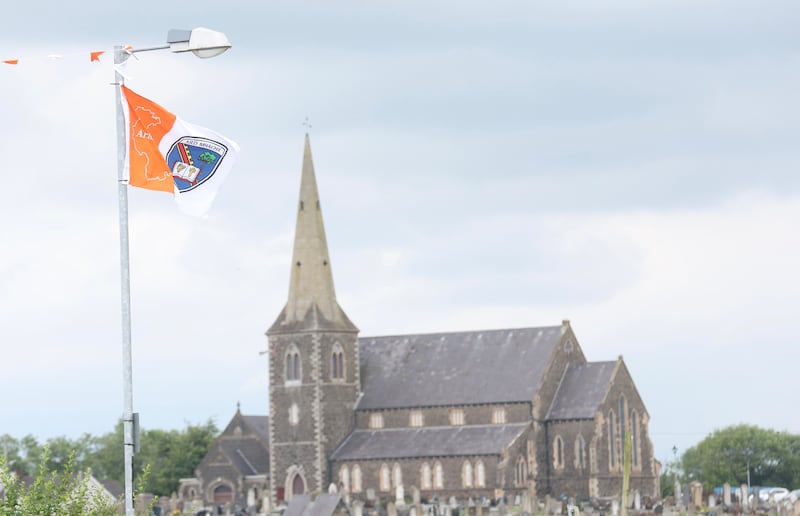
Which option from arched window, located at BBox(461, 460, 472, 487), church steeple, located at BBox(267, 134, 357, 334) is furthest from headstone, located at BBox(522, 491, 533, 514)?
church steeple, located at BBox(267, 134, 357, 334)

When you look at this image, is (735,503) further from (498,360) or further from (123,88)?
(123,88)

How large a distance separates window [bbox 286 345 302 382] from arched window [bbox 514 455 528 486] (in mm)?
14396

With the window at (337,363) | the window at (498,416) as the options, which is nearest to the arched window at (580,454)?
the window at (498,416)

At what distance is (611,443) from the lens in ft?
347

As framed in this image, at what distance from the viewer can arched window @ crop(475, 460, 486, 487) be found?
103 m

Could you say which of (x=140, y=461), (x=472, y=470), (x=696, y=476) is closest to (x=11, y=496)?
(x=472, y=470)

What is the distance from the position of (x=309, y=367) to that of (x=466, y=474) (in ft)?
39.4

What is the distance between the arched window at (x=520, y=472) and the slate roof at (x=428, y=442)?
128 cm

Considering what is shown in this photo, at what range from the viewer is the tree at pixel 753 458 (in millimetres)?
128750

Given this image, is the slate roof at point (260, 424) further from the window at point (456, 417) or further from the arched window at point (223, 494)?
the window at point (456, 417)

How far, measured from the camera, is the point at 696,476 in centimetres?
14288

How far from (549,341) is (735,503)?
86.3 feet

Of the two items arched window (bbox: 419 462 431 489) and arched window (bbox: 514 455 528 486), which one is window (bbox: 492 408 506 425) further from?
arched window (bbox: 419 462 431 489)

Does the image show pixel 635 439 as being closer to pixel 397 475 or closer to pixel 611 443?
pixel 611 443
